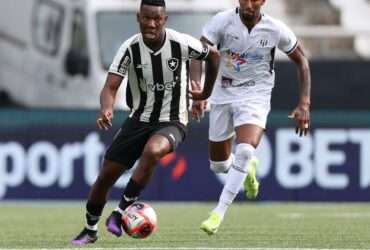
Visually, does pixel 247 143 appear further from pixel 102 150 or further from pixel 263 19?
pixel 102 150

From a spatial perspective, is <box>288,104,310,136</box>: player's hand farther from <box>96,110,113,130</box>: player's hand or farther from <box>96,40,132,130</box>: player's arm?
<box>96,110,113,130</box>: player's hand

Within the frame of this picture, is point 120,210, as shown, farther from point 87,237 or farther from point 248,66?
point 248,66

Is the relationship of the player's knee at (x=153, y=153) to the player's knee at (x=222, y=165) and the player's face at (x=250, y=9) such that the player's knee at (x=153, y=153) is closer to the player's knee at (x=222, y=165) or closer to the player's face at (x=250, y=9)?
the player's face at (x=250, y=9)

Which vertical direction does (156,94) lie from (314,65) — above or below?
above

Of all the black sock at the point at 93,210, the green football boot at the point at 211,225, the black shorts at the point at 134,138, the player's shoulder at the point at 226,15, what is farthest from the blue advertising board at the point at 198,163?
the black shorts at the point at 134,138

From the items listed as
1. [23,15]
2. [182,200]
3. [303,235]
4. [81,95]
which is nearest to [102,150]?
[182,200]

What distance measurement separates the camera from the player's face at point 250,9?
12.5m

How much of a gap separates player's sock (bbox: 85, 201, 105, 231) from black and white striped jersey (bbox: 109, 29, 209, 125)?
832mm

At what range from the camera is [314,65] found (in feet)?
79.2

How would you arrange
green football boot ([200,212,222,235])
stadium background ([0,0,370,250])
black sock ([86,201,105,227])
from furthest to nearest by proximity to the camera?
1. stadium background ([0,0,370,250])
2. green football boot ([200,212,222,235])
3. black sock ([86,201,105,227])

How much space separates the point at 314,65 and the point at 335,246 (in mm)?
12672

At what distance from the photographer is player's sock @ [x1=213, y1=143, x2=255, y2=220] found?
1230cm

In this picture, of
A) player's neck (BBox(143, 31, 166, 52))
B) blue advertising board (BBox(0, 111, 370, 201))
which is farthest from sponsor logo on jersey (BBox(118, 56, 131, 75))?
blue advertising board (BBox(0, 111, 370, 201))

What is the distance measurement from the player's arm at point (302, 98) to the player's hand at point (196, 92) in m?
0.78
